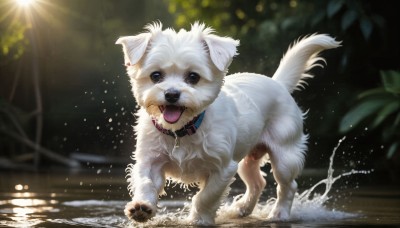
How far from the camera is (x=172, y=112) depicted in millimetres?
6086

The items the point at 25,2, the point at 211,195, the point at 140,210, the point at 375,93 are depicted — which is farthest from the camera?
the point at 25,2

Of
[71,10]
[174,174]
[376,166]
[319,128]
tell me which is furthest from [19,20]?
[174,174]

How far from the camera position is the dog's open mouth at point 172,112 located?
6.07 meters

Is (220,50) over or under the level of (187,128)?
over

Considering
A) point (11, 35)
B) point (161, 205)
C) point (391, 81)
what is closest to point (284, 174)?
point (161, 205)

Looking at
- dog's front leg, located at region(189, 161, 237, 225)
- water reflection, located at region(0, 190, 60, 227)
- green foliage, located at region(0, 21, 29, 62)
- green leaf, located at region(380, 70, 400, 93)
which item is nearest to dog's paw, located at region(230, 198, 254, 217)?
dog's front leg, located at region(189, 161, 237, 225)

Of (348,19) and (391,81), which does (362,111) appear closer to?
(391,81)

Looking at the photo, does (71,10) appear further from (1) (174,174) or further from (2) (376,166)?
(1) (174,174)

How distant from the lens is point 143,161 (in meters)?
6.58

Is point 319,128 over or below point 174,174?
over

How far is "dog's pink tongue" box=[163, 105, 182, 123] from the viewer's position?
6074mm

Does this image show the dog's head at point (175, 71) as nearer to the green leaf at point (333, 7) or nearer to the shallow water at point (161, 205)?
the shallow water at point (161, 205)

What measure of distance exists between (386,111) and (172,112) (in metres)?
7.00

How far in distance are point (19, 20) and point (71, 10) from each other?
6.12 ft
